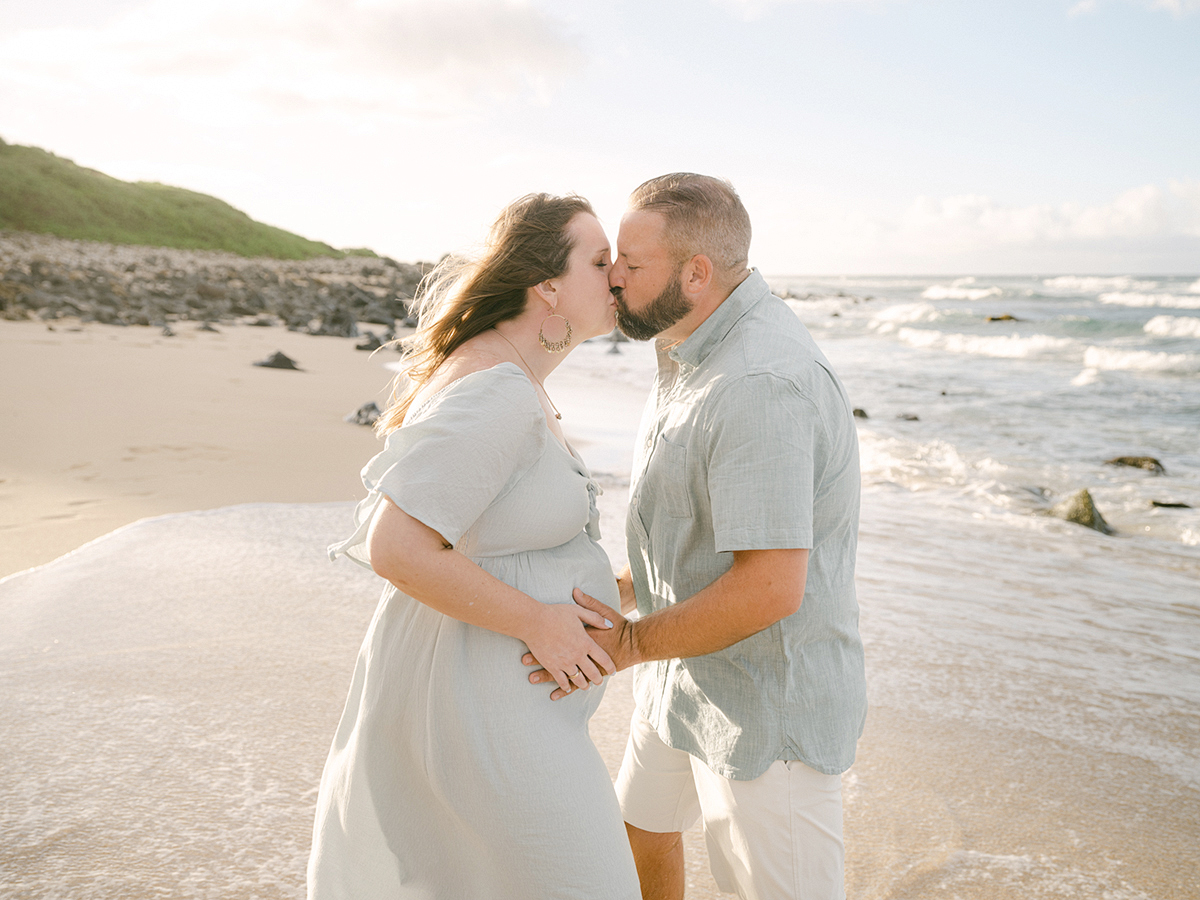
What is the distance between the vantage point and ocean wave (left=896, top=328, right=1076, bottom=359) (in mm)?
26984

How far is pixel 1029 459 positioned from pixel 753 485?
36.1ft

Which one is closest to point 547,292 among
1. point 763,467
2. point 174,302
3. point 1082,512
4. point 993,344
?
point 763,467

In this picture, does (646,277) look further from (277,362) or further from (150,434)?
(277,362)

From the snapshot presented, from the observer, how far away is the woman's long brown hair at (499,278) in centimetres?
221

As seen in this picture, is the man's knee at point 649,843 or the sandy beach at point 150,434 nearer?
the man's knee at point 649,843

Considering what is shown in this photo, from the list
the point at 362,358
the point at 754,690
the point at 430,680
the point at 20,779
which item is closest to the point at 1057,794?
the point at 754,690

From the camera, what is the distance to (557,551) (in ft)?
6.95

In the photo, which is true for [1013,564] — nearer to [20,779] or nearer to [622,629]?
[622,629]

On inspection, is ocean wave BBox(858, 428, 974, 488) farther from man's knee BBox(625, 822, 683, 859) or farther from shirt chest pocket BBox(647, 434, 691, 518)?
shirt chest pocket BBox(647, 434, 691, 518)

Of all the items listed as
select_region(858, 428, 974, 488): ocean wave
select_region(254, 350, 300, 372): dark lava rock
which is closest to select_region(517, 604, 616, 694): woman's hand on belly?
select_region(858, 428, 974, 488): ocean wave

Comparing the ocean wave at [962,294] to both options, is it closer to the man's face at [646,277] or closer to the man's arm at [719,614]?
the man's face at [646,277]

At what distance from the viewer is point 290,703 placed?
3.93 meters

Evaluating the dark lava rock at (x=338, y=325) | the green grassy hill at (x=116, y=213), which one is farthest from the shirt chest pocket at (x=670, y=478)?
the green grassy hill at (x=116, y=213)

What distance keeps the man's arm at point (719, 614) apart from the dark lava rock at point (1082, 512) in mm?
7312
